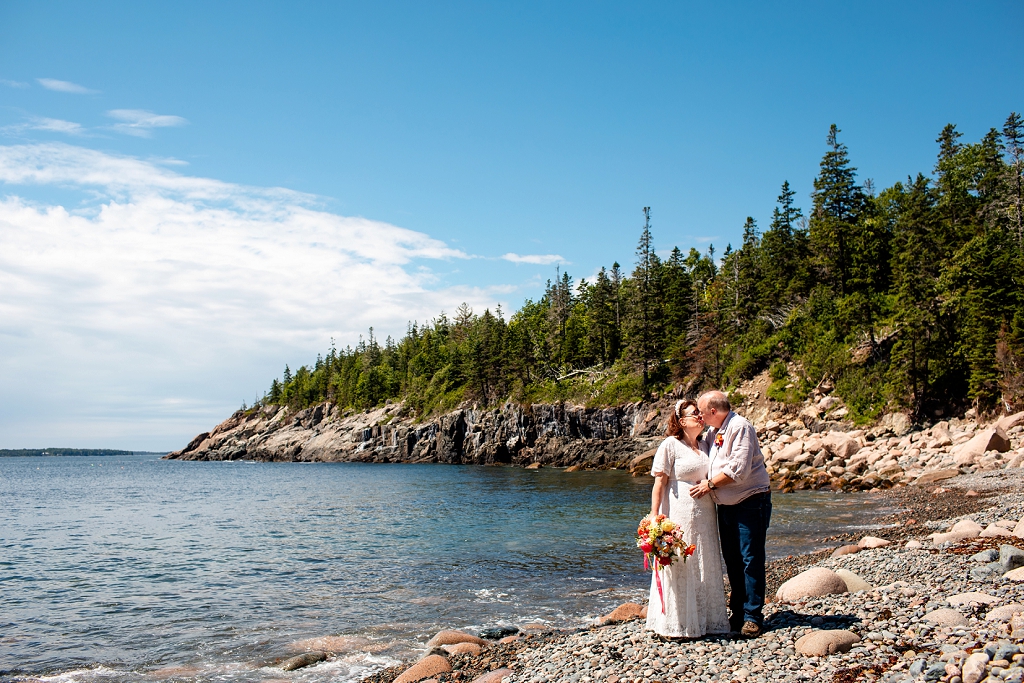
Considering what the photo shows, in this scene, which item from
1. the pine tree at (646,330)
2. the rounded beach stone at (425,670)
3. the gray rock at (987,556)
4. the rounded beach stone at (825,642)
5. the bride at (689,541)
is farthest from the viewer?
the pine tree at (646,330)

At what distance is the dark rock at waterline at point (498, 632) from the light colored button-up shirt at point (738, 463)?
5.48 meters

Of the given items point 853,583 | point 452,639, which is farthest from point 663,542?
point 452,639

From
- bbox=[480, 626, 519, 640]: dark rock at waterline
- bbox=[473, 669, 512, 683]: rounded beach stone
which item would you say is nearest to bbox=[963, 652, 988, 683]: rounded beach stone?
bbox=[473, 669, 512, 683]: rounded beach stone

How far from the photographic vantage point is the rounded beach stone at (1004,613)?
256 inches

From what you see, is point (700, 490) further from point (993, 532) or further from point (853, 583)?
point (993, 532)

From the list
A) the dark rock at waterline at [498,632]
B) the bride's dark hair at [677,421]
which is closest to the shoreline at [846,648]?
the dark rock at waterline at [498,632]

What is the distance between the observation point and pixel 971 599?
739 centimetres

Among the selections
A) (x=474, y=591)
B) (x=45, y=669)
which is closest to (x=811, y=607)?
(x=474, y=591)

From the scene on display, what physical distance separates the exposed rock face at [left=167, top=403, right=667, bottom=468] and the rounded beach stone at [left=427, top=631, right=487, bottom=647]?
153 feet

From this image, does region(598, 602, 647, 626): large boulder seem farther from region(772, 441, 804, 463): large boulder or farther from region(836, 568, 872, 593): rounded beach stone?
region(772, 441, 804, 463): large boulder

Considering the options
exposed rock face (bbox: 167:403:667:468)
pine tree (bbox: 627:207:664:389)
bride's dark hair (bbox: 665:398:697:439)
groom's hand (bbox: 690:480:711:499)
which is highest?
pine tree (bbox: 627:207:664:389)

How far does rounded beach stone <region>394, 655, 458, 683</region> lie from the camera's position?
858 cm

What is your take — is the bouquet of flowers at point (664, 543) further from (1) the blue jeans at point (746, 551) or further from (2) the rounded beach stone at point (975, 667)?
(2) the rounded beach stone at point (975, 667)

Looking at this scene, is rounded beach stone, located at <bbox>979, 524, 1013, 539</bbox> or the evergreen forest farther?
the evergreen forest
